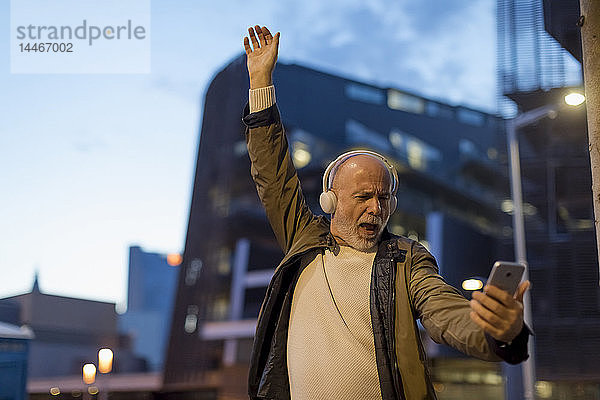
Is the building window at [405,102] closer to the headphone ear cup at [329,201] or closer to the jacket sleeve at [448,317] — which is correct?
the headphone ear cup at [329,201]

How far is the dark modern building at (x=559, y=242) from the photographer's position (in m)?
19.3

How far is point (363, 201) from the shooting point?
2686mm

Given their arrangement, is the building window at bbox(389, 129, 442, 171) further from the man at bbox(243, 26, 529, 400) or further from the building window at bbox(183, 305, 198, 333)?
the man at bbox(243, 26, 529, 400)

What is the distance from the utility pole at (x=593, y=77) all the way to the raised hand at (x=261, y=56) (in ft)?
3.94

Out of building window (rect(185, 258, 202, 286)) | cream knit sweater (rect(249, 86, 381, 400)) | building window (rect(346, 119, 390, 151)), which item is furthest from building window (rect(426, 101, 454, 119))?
cream knit sweater (rect(249, 86, 381, 400))

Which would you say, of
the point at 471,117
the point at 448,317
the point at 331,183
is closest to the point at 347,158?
the point at 331,183

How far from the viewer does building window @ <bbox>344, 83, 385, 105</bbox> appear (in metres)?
32.6

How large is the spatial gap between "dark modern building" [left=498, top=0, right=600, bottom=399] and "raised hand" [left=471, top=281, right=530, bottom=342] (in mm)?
16260

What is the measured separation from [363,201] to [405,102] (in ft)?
111

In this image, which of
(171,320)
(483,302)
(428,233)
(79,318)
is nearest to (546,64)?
(428,233)

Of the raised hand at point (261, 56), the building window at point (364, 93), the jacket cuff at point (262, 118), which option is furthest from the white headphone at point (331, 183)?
the building window at point (364, 93)

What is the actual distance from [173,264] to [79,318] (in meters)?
8.19

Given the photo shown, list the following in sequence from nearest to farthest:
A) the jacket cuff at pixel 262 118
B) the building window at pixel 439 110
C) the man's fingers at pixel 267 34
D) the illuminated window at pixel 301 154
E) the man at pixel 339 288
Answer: the man at pixel 339 288, the jacket cuff at pixel 262 118, the man's fingers at pixel 267 34, the illuminated window at pixel 301 154, the building window at pixel 439 110

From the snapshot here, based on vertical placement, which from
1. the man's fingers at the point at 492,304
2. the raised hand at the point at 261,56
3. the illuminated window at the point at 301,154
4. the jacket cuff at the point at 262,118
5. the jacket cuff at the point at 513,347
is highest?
the illuminated window at the point at 301,154
